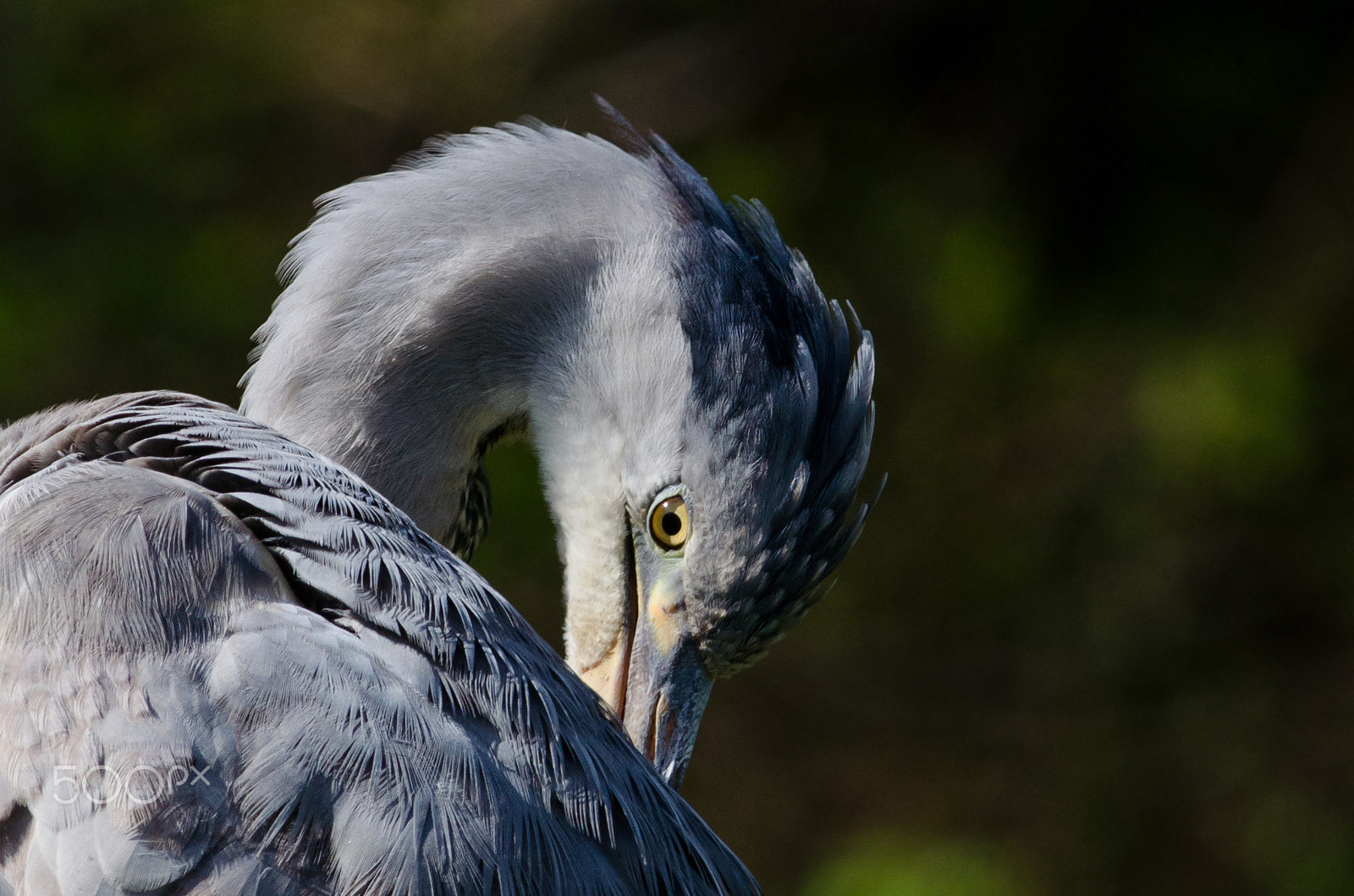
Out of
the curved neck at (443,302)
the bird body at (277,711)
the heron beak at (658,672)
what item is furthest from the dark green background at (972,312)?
the bird body at (277,711)

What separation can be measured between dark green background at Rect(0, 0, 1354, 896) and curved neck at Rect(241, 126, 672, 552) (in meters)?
3.28

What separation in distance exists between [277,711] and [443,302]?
2.49 ft

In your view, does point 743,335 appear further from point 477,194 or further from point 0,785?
point 0,785

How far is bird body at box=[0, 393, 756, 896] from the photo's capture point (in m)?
1.30

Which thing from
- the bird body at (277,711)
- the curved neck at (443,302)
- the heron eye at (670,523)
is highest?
the curved neck at (443,302)

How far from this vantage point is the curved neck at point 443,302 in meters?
1.95

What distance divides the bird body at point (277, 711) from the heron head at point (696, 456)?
0.30m

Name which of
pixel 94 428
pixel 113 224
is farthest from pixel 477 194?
pixel 113 224

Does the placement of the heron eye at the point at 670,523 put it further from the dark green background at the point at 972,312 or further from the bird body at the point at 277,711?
the dark green background at the point at 972,312

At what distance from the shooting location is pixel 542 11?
234 inches

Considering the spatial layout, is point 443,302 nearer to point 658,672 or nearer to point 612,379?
point 612,379

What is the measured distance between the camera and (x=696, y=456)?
1821 mm

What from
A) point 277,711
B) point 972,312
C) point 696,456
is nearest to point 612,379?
point 696,456

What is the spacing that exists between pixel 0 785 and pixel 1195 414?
481 cm
